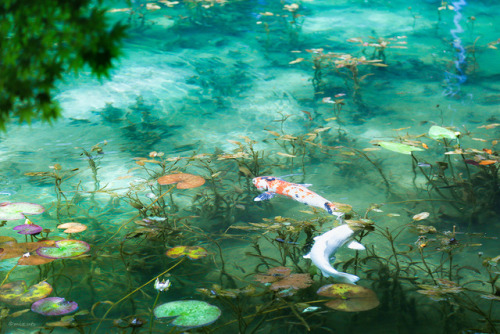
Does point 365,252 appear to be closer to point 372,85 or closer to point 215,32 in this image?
point 372,85

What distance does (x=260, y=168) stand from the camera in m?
4.64

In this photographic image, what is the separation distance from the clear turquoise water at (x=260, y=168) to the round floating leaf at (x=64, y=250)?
0.20m

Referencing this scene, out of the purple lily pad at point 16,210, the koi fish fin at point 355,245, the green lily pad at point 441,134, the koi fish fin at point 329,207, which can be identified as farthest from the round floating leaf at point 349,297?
the purple lily pad at point 16,210

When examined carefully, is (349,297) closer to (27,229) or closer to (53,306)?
(53,306)

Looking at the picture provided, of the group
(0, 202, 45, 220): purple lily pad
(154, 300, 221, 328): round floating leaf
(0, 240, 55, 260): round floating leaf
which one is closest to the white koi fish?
(154, 300, 221, 328): round floating leaf

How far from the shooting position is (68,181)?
4547mm

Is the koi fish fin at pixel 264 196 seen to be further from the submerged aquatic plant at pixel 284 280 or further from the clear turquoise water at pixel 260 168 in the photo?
the submerged aquatic plant at pixel 284 280

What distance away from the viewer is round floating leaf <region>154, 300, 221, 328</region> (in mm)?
2469

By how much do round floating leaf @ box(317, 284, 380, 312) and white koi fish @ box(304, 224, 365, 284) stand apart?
0.06 m

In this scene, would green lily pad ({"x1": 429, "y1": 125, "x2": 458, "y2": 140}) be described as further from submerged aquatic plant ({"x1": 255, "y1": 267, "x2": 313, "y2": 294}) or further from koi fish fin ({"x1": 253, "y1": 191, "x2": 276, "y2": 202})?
submerged aquatic plant ({"x1": 255, "y1": 267, "x2": 313, "y2": 294})

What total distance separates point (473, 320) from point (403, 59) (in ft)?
20.7

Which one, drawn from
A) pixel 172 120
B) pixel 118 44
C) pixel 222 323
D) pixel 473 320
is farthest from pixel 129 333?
pixel 172 120

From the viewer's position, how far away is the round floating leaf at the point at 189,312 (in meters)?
2.47

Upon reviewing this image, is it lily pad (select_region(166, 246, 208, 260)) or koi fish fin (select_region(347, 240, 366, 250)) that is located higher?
koi fish fin (select_region(347, 240, 366, 250))
